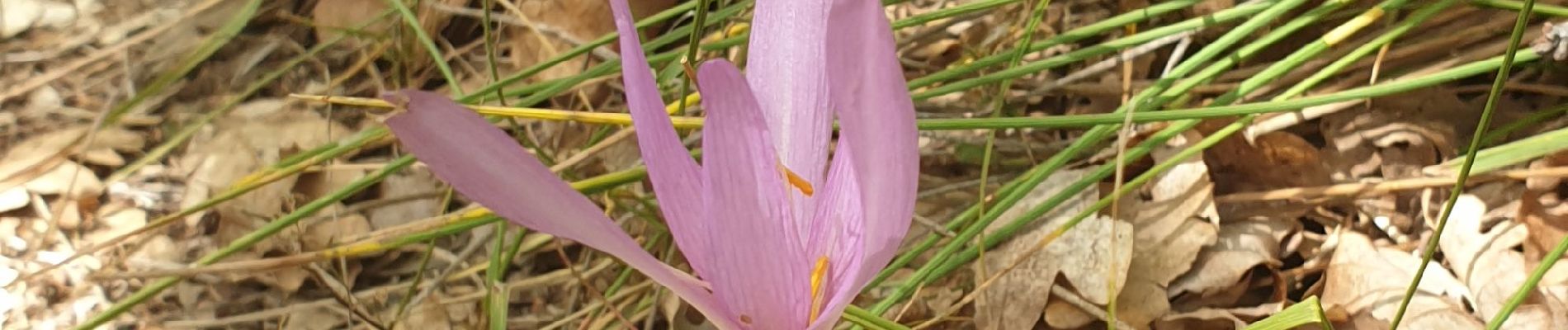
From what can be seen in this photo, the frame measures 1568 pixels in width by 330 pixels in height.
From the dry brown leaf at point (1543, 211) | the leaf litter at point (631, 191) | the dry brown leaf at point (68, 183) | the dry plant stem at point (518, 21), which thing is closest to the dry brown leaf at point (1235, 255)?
the leaf litter at point (631, 191)

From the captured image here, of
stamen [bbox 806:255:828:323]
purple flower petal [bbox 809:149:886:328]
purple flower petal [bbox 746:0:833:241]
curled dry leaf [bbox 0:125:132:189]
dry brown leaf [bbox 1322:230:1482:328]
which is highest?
purple flower petal [bbox 746:0:833:241]

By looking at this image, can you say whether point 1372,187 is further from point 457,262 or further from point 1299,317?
point 457,262

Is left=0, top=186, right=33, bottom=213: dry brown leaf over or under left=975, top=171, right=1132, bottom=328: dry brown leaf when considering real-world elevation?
over

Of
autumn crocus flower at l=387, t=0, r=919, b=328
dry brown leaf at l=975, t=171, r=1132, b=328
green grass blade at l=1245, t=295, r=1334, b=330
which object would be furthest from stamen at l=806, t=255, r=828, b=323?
dry brown leaf at l=975, t=171, r=1132, b=328

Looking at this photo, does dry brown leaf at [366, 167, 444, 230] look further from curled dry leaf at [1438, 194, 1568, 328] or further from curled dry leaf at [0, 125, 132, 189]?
curled dry leaf at [1438, 194, 1568, 328]

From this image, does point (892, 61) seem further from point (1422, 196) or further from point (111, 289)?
point (111, 289)

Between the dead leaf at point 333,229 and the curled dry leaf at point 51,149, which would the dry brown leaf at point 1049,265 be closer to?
the dead leaf at point 333,229

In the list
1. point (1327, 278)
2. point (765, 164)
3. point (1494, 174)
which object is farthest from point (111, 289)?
A: point (1494, 174)
